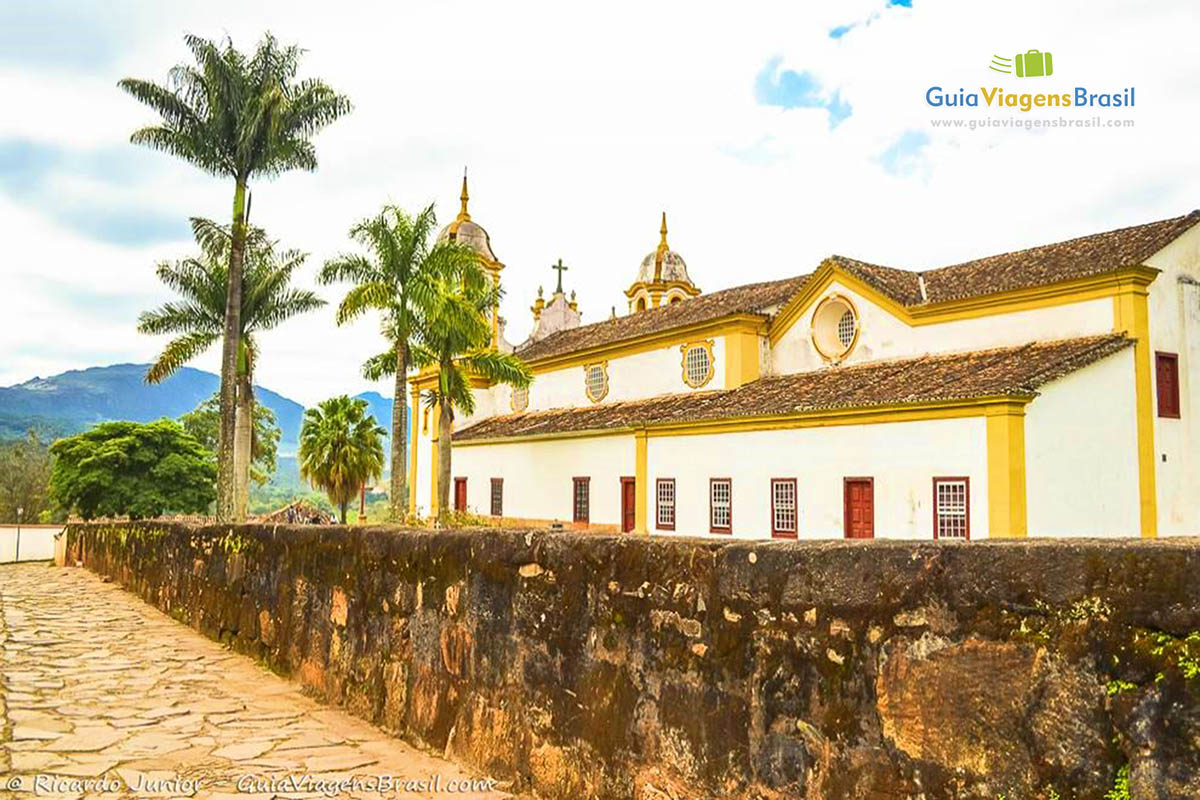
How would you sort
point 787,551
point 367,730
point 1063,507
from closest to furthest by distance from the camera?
point 787,551, point 367,730, point 1063,507

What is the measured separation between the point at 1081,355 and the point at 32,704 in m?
16.6

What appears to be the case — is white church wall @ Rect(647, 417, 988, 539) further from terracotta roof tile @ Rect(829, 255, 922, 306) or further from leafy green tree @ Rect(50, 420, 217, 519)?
leafy green tree @ Rect(50, 420, 217, 519)

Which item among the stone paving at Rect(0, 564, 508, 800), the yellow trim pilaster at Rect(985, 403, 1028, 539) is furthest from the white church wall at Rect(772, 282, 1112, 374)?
the stone paving at Rect(0, 564, 508, 800)

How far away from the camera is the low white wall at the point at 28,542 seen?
33.9m

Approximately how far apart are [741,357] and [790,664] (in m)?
22.3


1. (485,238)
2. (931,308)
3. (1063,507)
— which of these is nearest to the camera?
(1063,507)

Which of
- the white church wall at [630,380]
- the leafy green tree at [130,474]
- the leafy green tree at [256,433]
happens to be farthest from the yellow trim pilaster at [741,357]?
the leafy green tree at [256,433]

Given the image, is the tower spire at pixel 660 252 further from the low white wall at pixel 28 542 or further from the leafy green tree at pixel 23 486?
the leafy green tree at pixel 23 486

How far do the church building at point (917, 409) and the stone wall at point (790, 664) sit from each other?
8.45m

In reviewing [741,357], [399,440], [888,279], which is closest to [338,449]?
[399,440]

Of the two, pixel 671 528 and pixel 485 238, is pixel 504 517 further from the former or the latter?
pixel 485 238

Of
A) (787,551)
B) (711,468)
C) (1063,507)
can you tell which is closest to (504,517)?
(711,468)

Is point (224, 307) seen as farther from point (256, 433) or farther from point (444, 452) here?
point (256, 433)

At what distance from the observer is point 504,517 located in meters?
31.3
